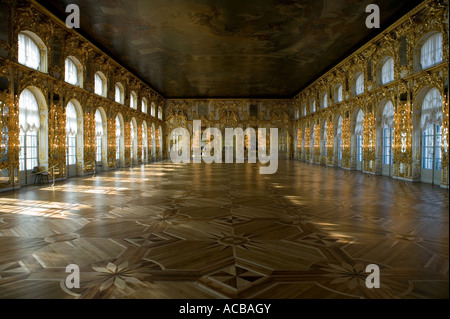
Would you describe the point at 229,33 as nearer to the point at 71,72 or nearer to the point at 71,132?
the point at 71,72

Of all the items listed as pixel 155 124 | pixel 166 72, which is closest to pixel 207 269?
pixel 166 72

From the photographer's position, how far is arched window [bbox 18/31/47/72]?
34.8 feet

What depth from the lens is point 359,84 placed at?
17031 millimetres

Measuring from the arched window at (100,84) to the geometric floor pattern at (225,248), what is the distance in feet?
35.2

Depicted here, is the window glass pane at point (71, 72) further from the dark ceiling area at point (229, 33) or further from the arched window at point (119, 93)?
the arched window at point (119, 93)

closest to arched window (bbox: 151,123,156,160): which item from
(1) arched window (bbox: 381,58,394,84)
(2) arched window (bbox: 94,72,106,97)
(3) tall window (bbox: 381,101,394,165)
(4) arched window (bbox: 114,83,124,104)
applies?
(4) arched window (bbox: 114,83,124,104)

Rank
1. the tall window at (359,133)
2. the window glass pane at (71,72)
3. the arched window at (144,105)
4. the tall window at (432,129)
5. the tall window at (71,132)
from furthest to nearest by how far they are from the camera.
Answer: the arched window at (144,105), the tall window at (359,133), the tall window at (71,132), the window glass pane at (71,72), the tall window at (432,129)

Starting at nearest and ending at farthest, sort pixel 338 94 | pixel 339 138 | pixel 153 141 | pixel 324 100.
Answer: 1. pixel 338 94
2. pixel 339 138
3. pixel 324 100
4. pixel 153 141

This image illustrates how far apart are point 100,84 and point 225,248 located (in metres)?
16.0

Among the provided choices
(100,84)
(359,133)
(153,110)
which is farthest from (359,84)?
(153,110)

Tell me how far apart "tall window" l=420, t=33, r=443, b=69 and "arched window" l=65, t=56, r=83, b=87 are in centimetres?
1469

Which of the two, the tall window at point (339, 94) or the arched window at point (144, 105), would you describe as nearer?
the tall window at point (339, 94)

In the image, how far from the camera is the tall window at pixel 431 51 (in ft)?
34.7

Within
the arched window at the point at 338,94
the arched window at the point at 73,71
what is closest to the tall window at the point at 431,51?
the arched window at the point at 338,94
